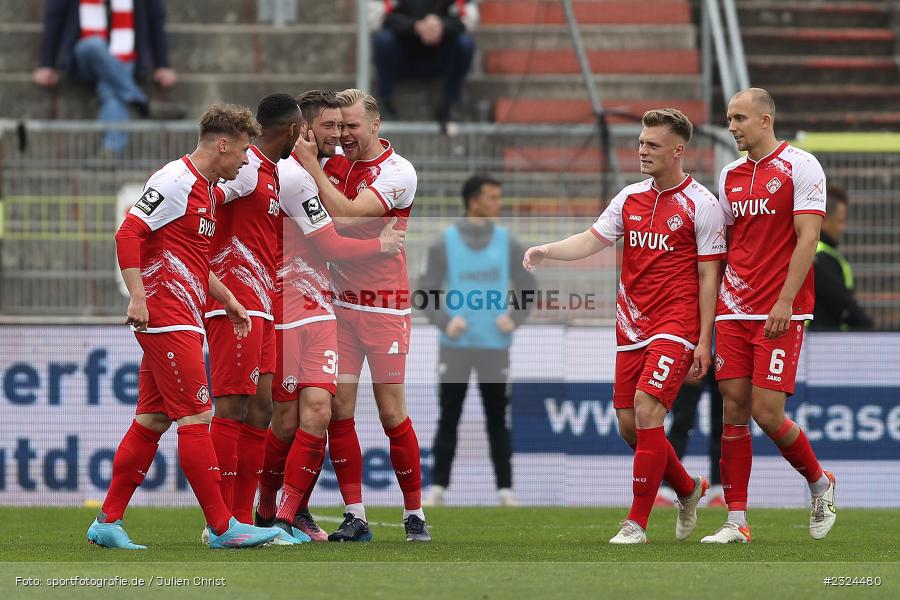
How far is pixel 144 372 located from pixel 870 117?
10.9m

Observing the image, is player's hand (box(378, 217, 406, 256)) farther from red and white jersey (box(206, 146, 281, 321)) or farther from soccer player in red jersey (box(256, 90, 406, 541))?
red and white jersey (box(206, 146, 281, 321))

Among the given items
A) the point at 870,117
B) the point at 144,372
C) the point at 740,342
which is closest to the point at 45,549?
→ the point at 144,372

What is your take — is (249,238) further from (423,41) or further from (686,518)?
(423,41)

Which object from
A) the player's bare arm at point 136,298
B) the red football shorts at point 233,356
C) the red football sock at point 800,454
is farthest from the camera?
the red football sock at point 800,454

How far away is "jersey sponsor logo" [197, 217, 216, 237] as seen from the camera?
7.45 m

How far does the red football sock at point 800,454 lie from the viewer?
8.31 m

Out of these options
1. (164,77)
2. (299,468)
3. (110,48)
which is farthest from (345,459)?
(110,48)

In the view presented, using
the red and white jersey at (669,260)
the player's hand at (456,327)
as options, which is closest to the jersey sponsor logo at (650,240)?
the red and white jersey at (669,260)

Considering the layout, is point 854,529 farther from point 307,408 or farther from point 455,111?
point 455,111

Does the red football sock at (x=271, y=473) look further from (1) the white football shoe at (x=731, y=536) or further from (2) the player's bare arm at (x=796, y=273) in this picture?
(2) the player's bare arm at (x=796, y=273)

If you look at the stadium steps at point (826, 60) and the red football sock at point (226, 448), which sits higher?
the stadium steps at point (826, 60)

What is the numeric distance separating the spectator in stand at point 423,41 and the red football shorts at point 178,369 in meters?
7.94

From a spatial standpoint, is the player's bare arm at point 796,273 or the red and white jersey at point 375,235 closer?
the player's bare arm at point 796,273

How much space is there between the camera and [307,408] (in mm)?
8039
